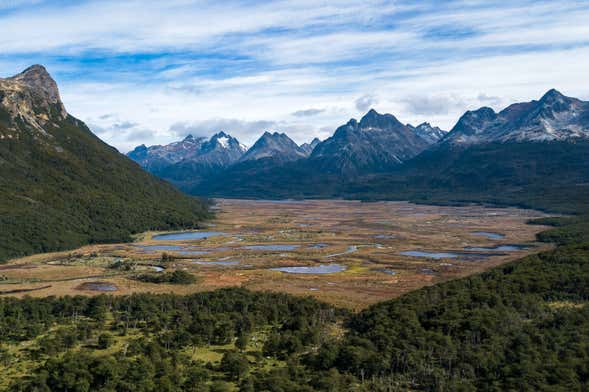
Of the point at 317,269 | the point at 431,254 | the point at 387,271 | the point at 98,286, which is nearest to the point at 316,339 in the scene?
the point at 98,286

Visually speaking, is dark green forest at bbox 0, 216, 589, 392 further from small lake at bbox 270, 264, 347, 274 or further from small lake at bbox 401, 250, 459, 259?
small lake at bbox 401, 250, 459, 259

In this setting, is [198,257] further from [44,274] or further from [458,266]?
[458,266]

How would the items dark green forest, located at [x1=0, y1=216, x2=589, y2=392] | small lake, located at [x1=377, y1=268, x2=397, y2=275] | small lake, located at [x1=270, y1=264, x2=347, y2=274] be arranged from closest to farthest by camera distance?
dark green forest, located at [x1=0, y1=216, x2=589, y2=392]
small lake, located at [x1=377, y1=268, x2=397, y2=275]
small lake, located at [x1=270, y1=264, x2=347, y2=274]

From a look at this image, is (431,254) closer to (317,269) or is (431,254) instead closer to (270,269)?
(317,269)

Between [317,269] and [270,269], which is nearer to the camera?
[270,269]

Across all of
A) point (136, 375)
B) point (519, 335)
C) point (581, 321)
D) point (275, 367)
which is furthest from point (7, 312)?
point (581, 321)

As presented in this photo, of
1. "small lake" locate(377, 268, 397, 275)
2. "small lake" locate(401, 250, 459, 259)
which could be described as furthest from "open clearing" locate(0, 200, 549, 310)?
"small lake" locate(377, 268, 397, 275)

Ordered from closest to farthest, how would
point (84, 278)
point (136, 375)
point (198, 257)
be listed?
point (136, 375)
point (84, 278)
point (198, 257)

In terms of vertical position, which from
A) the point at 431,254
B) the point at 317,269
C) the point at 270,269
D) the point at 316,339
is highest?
the point at 270,269
